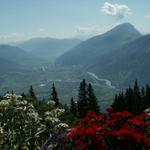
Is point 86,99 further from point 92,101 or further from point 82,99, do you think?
point 92,101

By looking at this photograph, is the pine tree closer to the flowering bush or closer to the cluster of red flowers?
the flowering bush

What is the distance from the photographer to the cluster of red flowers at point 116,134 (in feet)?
32.9

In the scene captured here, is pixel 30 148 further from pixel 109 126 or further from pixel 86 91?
pixel 86 91

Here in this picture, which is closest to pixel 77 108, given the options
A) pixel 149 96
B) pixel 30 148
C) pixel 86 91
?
pixel 86 91

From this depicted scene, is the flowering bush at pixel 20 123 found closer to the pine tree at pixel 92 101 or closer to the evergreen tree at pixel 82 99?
the pine tree at pixel 92 101

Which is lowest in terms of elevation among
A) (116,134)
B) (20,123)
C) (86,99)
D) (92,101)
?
(92,101)

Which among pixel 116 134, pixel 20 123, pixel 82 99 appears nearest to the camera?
pixel 116 134

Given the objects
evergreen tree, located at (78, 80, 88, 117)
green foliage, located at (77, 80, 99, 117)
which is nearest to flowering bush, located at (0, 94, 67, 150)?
green foliage, located at (77, 80, 99, 117)

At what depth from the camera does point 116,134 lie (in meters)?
9.95

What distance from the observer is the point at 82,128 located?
10.8m

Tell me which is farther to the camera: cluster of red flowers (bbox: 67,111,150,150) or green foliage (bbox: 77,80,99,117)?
green foliage (bbox: 77,80,99,117)

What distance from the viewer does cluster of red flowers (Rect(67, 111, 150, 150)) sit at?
10.0 meters

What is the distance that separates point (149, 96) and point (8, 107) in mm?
115981

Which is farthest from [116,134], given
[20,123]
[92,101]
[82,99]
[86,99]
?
[86,99]
